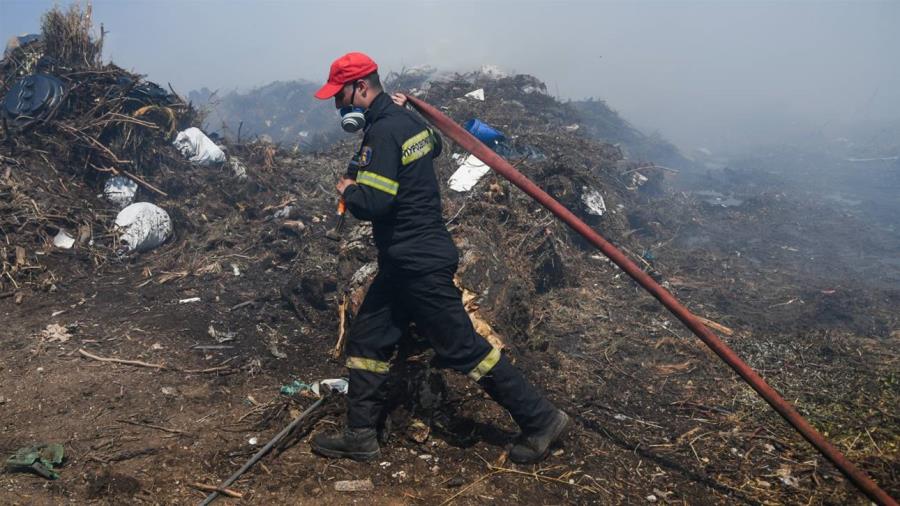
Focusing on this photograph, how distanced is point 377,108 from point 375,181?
485mm

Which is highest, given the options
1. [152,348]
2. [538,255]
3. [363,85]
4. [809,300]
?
[363,85]

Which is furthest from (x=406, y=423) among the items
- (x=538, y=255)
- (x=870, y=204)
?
(x=870, y=204)

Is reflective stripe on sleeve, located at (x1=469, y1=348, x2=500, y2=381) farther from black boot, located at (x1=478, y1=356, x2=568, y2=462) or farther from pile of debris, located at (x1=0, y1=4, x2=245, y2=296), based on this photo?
pile of debris, located at (x1=0, y1=4, x2=245, y2=296)

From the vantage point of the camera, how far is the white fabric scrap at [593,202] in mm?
7070

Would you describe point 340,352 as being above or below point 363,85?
below

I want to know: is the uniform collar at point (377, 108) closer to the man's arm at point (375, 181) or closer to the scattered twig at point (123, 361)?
the man's arm at point (375, 181)

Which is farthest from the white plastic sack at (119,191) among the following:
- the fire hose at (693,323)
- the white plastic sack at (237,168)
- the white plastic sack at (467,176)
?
the fire hose at (693,323)

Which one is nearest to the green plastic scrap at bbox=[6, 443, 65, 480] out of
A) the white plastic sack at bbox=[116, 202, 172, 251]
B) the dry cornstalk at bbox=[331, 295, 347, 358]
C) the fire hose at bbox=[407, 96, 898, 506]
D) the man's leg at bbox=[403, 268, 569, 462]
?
the dry cornstalk at bbox=[331, 295, 347, 358]

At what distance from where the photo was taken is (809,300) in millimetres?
6316

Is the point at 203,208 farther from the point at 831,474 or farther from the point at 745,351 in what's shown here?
the point at 831,474

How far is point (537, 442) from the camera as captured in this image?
273 cm

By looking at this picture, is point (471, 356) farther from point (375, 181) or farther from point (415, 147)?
point (415, 147)

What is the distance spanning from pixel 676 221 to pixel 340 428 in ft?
28.9

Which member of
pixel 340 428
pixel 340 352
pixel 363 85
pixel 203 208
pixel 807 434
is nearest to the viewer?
pixel 807 434
